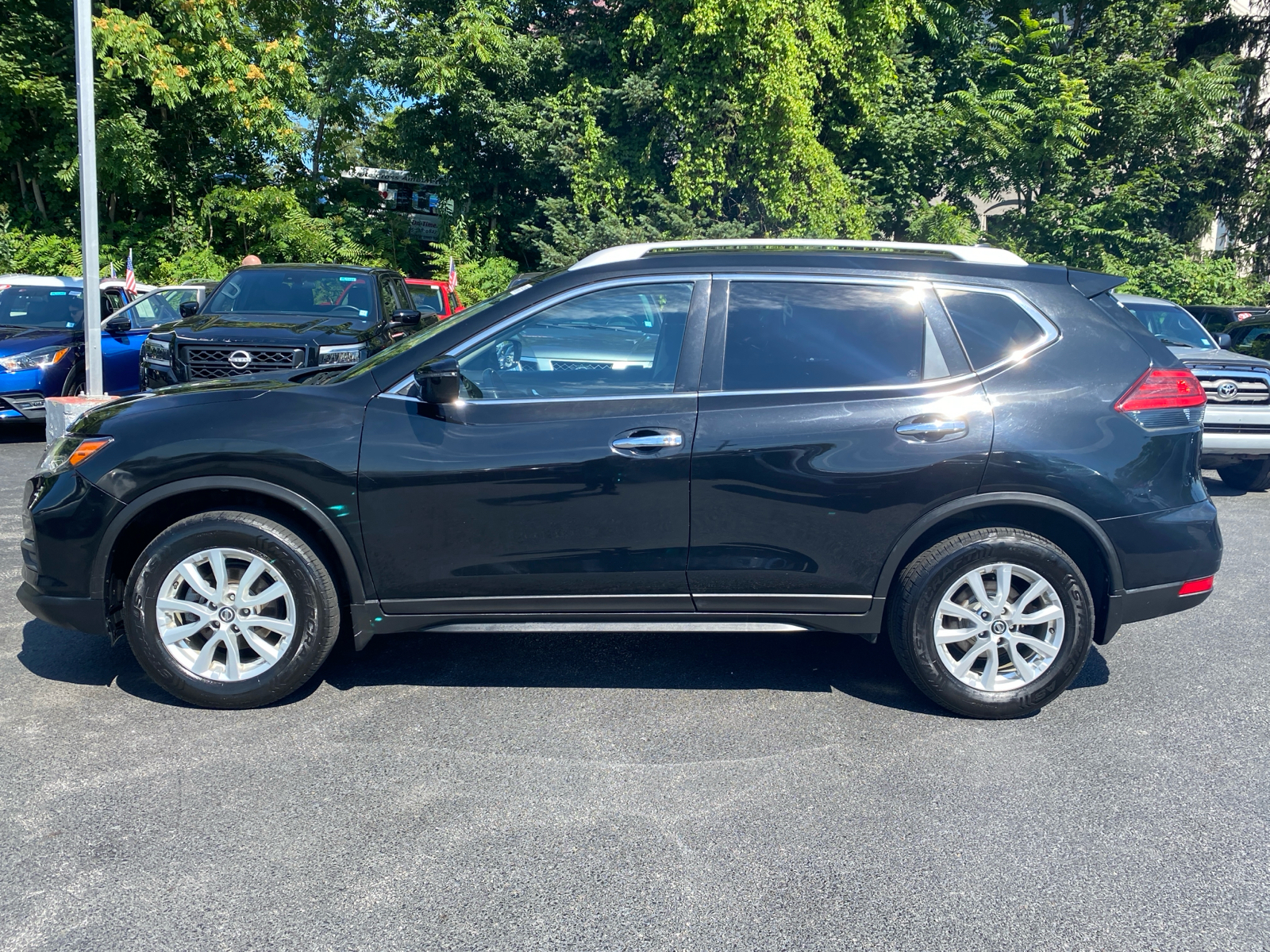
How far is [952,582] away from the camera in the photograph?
4172 millimetres

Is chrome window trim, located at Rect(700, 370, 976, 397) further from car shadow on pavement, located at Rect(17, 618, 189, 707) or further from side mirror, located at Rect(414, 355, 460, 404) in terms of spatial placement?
→ car shadow on pavement, located at Rect(17, 618, 189, 707)

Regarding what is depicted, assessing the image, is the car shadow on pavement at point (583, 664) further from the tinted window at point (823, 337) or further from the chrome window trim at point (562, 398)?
the tinted window at point (823, 337)

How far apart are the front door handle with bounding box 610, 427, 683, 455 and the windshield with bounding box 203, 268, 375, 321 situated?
7.19m

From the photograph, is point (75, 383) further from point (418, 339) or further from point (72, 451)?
point (418, 339)

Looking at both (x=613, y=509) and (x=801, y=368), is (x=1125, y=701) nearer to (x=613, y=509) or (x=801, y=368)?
(x=801, y=368)

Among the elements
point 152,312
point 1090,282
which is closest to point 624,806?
point 1090,282

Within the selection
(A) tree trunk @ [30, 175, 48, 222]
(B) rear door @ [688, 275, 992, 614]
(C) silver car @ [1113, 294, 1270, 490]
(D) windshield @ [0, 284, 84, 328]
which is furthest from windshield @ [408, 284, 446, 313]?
(A) tree trunk @ [30, 175, 48, 222]

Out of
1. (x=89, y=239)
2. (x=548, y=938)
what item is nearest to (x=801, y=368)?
(x=548, y=938)

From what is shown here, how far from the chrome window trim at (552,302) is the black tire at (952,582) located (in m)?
1.42

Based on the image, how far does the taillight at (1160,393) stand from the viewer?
4188 mm

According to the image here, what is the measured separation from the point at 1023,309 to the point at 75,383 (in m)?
9.85

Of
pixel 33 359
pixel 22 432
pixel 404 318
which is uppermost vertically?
pixel 404 318

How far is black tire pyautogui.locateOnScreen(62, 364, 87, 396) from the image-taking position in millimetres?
10719

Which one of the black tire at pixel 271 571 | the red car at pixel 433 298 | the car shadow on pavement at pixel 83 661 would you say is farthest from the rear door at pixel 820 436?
the red car at pixel 433 298
